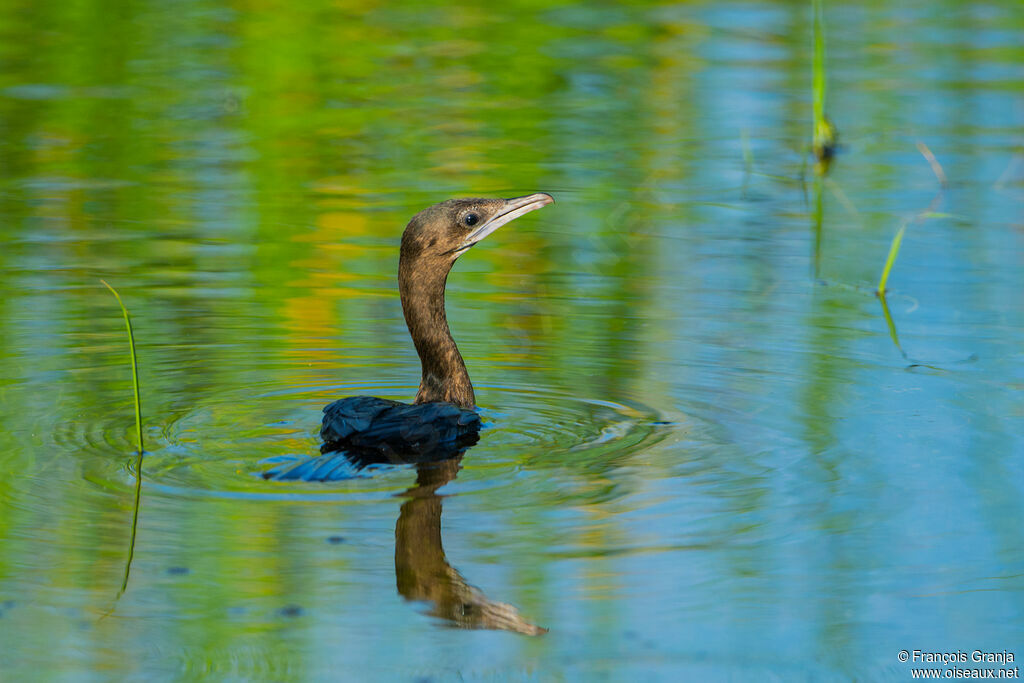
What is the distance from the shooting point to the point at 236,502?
489cm

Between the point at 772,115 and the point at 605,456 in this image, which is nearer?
the point at 605,456

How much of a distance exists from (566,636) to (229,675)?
2.84 ft

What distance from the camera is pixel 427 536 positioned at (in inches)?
182

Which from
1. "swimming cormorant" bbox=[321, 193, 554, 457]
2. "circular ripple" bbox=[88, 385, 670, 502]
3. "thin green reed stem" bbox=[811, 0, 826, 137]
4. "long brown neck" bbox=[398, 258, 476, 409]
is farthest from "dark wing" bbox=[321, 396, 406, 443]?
"thin green reed stem" bbox=[811, 0, 826, 137]

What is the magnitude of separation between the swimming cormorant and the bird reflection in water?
45mm

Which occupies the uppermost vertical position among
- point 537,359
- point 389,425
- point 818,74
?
point 818,74

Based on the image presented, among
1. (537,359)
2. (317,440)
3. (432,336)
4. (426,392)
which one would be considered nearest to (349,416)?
(317,440)

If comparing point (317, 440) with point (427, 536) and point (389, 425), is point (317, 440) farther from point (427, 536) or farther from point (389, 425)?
point (427, 536)

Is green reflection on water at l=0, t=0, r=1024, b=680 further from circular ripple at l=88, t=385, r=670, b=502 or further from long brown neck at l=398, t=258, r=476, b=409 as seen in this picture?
long brown neck at l=398, t=258, r=476, b=409

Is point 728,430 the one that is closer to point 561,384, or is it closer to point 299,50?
point 561,384

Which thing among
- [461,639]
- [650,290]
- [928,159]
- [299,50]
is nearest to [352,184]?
[650,290]

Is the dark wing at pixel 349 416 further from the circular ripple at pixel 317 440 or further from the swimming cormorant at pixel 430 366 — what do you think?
the circular ripple at pixel 317 440

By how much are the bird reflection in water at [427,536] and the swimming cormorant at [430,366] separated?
0.05 m

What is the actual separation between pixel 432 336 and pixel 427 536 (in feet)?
5.71
